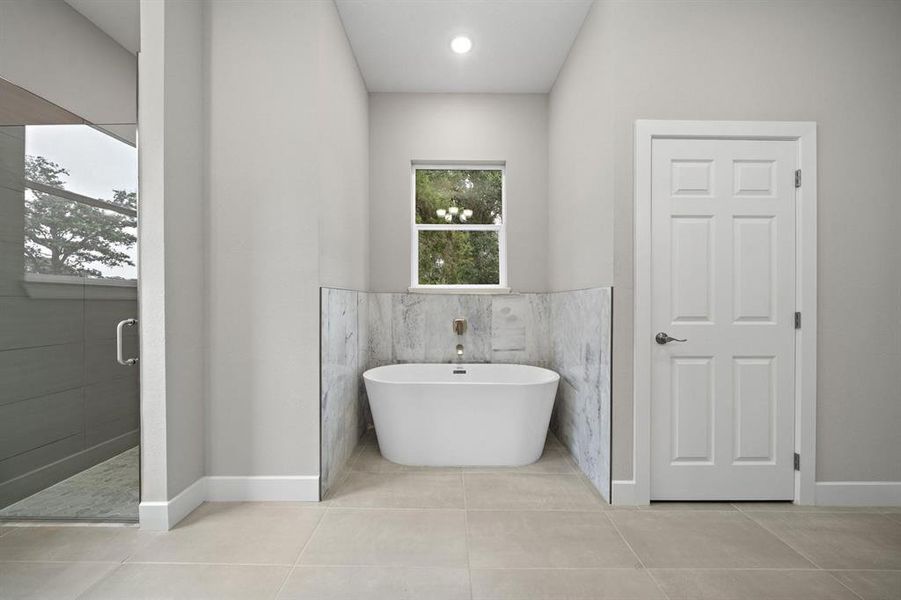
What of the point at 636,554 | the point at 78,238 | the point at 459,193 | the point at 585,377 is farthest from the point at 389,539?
the point at 459,193

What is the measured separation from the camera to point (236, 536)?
2.05m

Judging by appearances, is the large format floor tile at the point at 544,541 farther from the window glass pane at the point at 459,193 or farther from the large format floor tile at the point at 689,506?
the window glass pane at the point at 459,193

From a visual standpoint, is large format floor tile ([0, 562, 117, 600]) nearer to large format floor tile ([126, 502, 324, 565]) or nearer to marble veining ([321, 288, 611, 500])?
large format floor tile ([126, 502, 324, 565])

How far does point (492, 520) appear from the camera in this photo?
87.8 inches

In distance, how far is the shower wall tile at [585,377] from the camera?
2479mm

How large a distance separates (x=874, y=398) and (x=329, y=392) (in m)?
3.00

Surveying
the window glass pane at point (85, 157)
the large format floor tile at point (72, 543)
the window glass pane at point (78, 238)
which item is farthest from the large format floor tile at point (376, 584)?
the window glass pane at point (85, 157)

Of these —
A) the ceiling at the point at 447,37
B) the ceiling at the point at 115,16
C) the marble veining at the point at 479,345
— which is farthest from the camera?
the ceiling at the point at 447,37

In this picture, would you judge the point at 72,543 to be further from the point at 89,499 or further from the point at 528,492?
the point at 528,492

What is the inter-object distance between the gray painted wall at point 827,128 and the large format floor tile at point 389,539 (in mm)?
983

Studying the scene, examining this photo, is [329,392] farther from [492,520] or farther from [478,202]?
[478,202]

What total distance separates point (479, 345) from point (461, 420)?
1.02m

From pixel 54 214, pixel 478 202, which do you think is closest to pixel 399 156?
pixel 478 202

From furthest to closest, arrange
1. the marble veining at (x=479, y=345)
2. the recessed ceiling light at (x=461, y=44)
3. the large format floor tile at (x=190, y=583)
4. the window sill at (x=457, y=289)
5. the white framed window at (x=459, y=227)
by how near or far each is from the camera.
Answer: the white framed window at (x=459, y=227) < the window sill at (x=457, y=289) < the recessed ceiling light at (x=461, y=44) < the marble veining at (x=479, y=345) < the large format floor tile at (x=190, y=583)
